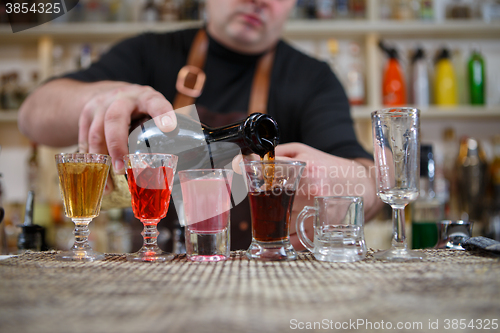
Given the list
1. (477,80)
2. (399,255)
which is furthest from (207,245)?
(477,80)

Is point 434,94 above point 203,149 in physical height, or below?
above

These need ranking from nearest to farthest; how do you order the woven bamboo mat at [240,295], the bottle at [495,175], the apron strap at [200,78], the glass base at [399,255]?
the woven bamboo mat at [240,295] → the glass base at [399,255] → the apron strap at [200,78] → the bottle at [495,175]

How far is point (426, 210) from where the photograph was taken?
51.3 inches

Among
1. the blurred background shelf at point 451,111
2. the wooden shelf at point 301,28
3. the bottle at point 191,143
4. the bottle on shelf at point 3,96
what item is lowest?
the bottle at point 191,143

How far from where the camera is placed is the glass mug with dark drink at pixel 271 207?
0.62 metres

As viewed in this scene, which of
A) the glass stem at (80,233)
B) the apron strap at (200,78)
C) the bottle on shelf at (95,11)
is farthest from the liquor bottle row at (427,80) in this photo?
the glass stem at (80,233)

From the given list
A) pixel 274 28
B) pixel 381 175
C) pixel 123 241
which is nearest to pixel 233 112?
pixel 274 28

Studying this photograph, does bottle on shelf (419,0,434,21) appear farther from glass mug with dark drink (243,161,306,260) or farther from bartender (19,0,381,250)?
glass mug with dark drink (243,161,306,260)

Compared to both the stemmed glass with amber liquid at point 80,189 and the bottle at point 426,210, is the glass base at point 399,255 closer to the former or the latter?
the stemmed glass with amber liquid at point 80,189

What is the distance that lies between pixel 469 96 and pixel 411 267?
201 cm

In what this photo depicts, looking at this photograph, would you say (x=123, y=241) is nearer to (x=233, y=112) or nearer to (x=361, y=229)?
(x=233, y=112)

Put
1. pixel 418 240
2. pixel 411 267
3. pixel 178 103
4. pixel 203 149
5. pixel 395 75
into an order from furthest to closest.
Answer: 1. pixel 395 75
2. pixel 178 103
3. pixel 418 240
4. pixel 203 149
5. pixel 411 267

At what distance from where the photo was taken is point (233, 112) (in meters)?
1.50

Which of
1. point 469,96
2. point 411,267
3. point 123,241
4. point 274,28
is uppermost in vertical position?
point 274,28
